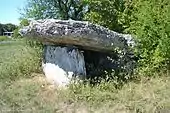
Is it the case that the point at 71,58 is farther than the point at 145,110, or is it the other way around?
the point at 71,58

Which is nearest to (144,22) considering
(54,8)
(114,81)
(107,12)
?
(114,81)

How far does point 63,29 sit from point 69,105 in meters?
1.89

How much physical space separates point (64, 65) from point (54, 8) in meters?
4.51

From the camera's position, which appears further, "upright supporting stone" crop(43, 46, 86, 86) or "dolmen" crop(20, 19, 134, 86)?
"upright supporting stone" crop(43, 46, 86, 86)

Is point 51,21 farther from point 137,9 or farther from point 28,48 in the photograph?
point 28,48

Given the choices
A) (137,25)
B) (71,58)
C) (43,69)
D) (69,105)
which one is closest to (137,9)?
(137,25)

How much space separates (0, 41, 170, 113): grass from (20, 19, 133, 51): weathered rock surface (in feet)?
3.54

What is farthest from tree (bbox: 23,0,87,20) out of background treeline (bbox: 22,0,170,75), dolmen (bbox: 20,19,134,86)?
dolmen (bbox: 20,19,134,86)

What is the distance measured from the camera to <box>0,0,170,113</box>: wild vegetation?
762 centimetres

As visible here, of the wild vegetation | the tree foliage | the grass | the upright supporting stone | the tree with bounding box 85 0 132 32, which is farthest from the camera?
the tree with bounding box 85 0 132 32

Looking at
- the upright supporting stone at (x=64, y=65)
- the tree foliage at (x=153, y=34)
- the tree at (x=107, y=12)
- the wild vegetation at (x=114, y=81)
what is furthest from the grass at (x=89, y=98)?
the tree at (x=107, y=12)

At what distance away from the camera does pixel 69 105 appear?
7.84 meters

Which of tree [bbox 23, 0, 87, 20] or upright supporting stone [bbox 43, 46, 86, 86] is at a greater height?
tree [bbox 23, 0, 87, 20]

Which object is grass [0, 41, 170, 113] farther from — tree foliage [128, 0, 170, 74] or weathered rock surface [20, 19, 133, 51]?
weathered rock surface [20, 19, 133, 51]
